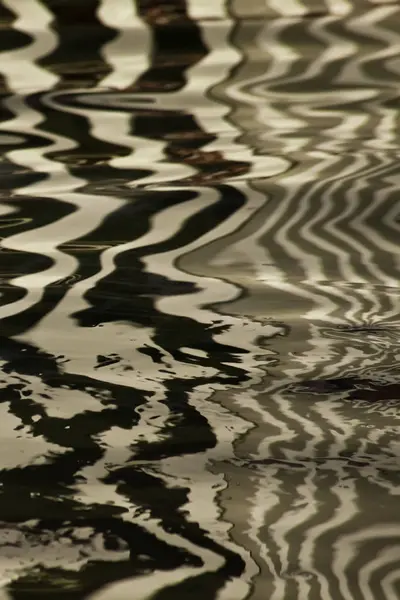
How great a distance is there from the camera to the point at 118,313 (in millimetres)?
1464

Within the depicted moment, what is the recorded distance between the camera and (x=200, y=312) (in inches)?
57.7

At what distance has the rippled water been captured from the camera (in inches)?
38.1

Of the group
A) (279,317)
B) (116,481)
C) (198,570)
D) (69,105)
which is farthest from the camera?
(69,105)

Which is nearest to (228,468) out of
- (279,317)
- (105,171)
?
(279,317)

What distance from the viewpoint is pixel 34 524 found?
0.99 meters

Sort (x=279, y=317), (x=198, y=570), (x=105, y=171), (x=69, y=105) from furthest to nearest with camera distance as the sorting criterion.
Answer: (x=69, y=105) < (x=105, y=171) < (x=279, y=317) < (x=198, y=570)

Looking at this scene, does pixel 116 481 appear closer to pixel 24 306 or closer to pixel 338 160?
pixel 24 306

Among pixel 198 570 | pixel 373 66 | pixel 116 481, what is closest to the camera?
pixel 198 570

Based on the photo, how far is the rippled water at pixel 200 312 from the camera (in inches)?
38.1

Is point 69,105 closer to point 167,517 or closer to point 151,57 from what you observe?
point 151,57

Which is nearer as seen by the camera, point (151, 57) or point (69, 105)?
point (69, 105)

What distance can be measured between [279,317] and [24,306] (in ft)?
0.91

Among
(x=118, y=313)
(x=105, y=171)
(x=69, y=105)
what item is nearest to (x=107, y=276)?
(x=118, y=313)

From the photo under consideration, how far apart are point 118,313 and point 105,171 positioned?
1.97ft
